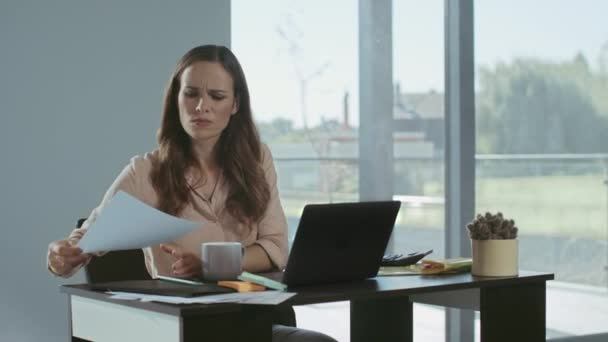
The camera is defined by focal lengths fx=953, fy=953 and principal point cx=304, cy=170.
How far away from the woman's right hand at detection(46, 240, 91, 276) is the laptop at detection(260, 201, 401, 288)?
0.47 meters

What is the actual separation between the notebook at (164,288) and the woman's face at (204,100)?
22.0 inches

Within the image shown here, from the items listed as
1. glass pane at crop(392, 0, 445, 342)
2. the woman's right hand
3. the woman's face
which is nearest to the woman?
the woman's face

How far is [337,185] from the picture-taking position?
4.07m

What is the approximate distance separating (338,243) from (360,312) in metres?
0.62

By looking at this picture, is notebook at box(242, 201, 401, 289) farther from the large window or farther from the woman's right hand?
the large window

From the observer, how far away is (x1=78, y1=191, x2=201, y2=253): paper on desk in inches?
A: 76.5

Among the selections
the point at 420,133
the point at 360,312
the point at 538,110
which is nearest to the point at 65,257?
the point at 360,312

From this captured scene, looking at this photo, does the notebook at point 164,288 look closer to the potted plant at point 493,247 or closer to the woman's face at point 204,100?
the woman's face at point 204,100

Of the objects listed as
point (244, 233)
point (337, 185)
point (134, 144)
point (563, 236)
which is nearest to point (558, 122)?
point (563, 236)

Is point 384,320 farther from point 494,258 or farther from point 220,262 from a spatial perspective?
point 220,262

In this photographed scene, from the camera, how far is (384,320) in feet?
8.88

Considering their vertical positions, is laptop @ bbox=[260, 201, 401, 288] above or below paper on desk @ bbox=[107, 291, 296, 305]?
above

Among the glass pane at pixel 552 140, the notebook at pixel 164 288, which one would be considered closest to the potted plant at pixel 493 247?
the notebook at pixel 164 288

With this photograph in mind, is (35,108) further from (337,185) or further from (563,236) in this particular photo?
(563,236)
